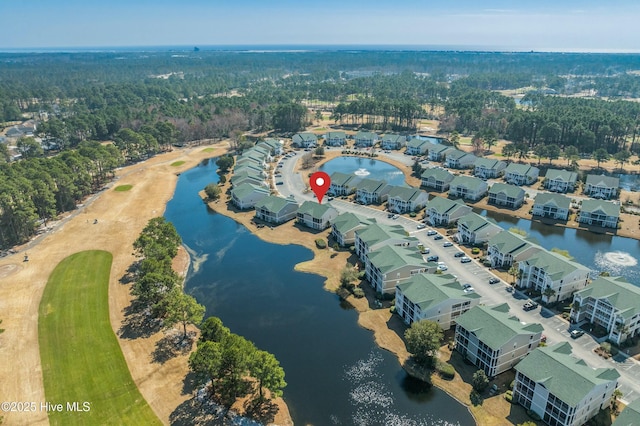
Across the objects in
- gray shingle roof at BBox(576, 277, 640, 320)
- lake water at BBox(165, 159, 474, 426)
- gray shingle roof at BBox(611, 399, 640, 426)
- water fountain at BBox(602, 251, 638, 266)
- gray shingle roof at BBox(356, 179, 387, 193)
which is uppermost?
gray shingle roof at BBox(356, 179, 387, 193)

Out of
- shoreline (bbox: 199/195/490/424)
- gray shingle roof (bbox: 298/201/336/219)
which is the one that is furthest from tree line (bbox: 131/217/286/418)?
gray shingle roof (bbox: 298/201/336/219)

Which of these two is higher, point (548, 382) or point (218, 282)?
point (548, 382)

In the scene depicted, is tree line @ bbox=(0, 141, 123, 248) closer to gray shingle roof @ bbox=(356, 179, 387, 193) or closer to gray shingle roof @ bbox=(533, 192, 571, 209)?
gray shingle roof @ bbox=(356, 179, 387, 193)

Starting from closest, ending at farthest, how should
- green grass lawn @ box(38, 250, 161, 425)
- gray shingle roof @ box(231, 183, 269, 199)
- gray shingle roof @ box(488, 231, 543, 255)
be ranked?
green grass lawn @ box(38, 250, 161, 425) → gray shingle roof @ box(488, 231, 543, 255) → gray shingle roof @ box(231, 183, 269, 199)

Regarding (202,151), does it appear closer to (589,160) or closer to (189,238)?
(189,238)

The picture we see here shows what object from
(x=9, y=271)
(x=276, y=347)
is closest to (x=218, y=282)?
(x=276, y=347)

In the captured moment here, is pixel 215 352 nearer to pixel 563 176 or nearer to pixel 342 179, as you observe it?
pixel 342 179

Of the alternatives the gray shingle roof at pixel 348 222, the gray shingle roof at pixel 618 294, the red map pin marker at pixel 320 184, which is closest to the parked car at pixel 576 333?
the gray shingle roof at pixel 618 294
